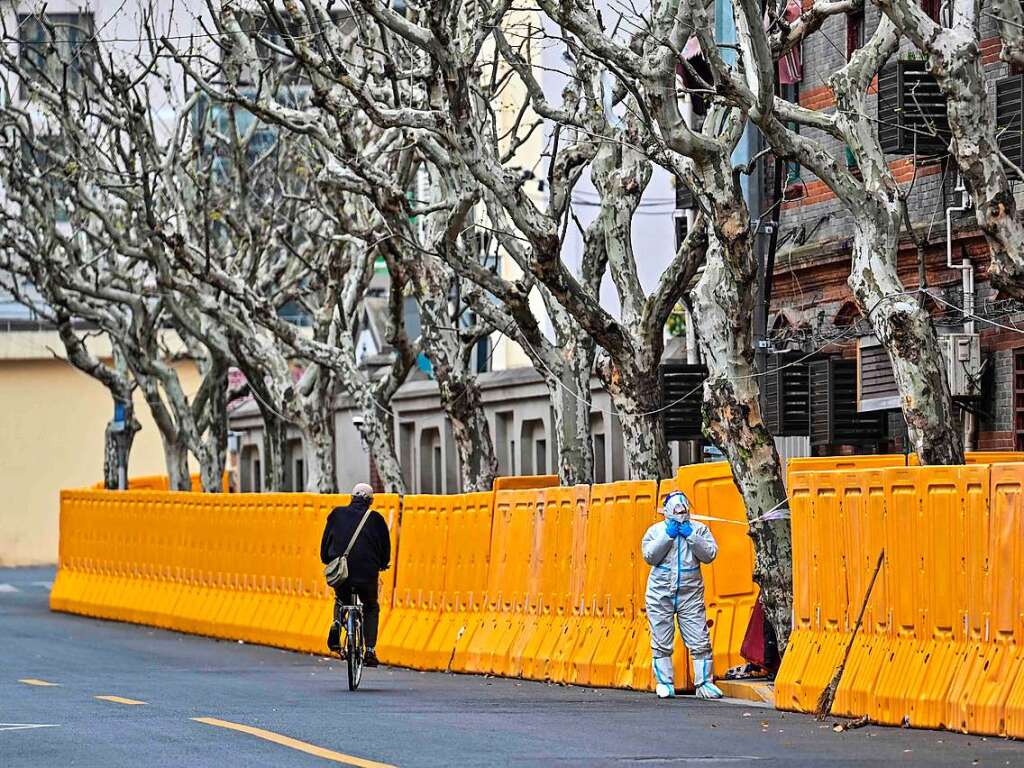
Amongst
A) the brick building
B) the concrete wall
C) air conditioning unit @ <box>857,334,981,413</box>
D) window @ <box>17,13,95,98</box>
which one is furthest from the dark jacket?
the concrete wall

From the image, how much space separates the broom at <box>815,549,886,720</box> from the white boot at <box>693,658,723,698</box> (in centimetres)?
195

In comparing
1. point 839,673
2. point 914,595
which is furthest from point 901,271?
point 914,595

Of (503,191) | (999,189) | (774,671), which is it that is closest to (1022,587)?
(999,189)

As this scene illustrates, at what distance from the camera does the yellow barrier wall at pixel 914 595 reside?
47.0 feet

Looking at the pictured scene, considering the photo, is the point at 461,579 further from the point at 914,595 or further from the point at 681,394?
the point at 914,595

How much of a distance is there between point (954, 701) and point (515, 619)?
7665 mm

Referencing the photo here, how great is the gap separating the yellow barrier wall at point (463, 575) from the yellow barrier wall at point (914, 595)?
2166mm

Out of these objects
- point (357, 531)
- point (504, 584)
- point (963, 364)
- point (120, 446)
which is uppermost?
point (963, 364)

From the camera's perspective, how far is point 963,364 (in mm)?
23062

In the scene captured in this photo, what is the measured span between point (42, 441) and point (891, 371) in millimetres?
33993

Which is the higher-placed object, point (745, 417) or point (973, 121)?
point (973, 121)

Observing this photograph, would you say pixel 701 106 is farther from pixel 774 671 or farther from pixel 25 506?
pixel 25 506

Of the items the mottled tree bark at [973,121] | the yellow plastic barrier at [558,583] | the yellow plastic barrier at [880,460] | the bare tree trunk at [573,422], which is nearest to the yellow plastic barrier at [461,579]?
the bare tree trunk at [573,422]

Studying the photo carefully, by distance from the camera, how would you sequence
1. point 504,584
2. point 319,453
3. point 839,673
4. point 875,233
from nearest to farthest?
point 839,673
point 875,233
point 504,584
point 319,453
